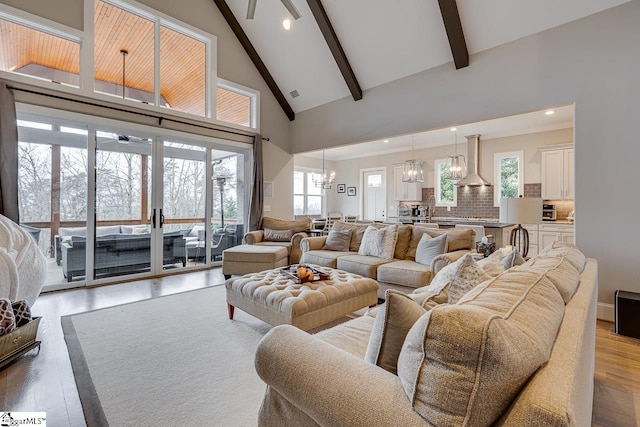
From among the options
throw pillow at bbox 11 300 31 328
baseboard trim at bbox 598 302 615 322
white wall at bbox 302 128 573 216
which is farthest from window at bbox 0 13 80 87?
baseboard trim at bbox 598 302 615 322

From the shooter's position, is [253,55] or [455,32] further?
[253,55]

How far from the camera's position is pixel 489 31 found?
154 inches

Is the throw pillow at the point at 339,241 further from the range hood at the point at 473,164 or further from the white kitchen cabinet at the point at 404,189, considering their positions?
the white kitchen cabinet at the point at 404,189

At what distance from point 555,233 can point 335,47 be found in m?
5.29

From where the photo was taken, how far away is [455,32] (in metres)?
3.97

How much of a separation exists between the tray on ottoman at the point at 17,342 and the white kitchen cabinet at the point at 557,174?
312 inches

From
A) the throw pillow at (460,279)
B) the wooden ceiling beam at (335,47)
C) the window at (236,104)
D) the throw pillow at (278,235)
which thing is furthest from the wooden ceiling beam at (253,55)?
the throw pillow at (460,279)

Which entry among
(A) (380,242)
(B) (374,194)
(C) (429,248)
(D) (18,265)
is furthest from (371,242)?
(B) (374,194)

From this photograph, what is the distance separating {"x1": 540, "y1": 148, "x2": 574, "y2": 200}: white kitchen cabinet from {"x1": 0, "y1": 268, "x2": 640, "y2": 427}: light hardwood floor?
3743mm

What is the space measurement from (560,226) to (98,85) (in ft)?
26.4

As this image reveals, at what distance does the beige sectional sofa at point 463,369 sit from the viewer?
2.18 feet

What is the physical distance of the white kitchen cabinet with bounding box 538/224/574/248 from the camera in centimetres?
569

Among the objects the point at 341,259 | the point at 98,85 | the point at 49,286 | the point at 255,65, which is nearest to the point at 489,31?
the point at 341,259

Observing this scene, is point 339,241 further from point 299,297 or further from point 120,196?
point 120,196
